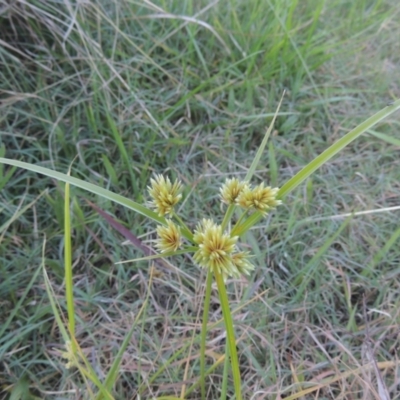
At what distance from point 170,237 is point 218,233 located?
72 mm

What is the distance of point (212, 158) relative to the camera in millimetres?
1247

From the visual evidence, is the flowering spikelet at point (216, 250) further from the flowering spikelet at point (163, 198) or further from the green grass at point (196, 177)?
the green grass at point (196, 177)

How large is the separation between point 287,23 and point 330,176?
49cm

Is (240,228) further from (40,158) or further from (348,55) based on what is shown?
(348,55)

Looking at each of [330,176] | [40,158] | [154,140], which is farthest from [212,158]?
[40,158]

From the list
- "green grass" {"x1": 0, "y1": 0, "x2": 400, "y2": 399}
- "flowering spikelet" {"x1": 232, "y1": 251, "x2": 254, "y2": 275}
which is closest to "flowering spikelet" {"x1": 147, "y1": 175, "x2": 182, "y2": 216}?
"flowering spikelet" {"x1": 232, "y1": 251, "x2": 254, "y2": 275}

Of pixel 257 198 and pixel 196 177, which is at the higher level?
pixel 257 198

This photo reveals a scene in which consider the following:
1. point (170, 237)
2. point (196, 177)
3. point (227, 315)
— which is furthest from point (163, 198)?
point (196, 177)

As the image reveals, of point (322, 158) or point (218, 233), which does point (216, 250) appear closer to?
point (218, 233)

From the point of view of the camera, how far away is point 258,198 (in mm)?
594

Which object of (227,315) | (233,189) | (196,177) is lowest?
(196,177)

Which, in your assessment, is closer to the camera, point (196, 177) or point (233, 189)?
point (233, 189)

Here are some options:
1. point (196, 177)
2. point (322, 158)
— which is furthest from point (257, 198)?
point (196, 177)

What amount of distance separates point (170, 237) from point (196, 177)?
0.63 m
